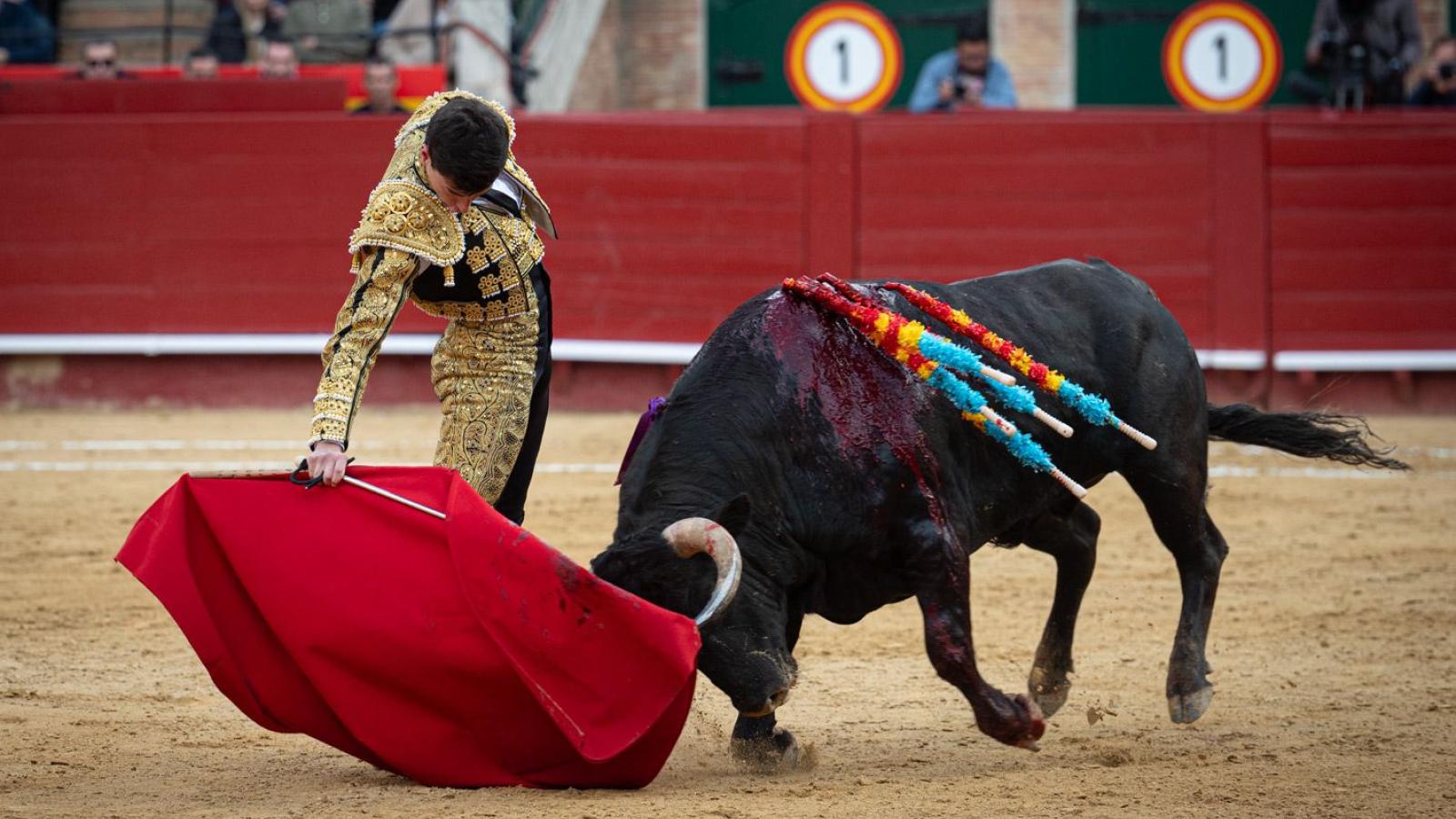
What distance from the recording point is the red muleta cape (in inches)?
114

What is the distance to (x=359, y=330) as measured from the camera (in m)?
2.95

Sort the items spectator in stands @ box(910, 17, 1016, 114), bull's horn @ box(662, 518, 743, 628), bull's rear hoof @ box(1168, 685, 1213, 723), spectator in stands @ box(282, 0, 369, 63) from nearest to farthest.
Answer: bull's horn @ box(662, 518, 743, 628) < bull's rear hoof @ box(1168, 685, 1213, 723) < spectator in stands @ box(910, 17, 1016, 114) < spectator in stands @ box(282, 0, 369, 63)

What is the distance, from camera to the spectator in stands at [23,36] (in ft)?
31.5

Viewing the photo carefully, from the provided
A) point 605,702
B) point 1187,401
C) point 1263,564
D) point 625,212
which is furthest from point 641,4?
point 605,702

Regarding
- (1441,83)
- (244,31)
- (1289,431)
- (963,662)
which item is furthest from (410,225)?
(244,31)

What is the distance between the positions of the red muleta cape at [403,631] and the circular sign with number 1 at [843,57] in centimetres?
648

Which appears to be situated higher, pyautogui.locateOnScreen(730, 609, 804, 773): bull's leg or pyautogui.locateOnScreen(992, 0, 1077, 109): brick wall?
pyautogui.locateOnScreen(992, 0, 1077, 109): brick wall

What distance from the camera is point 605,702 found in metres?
2.89

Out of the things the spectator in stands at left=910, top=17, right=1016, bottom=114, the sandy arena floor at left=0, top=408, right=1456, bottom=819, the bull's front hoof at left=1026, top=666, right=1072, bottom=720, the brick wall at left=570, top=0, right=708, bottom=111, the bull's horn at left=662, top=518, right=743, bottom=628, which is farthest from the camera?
the brick wall at left=570, top=0, right=708, bottom=111

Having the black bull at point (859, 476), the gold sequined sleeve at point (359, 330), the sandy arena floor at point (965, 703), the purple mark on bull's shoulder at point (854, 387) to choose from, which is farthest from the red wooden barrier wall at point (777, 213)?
the gold sequined sleeve at point (359, 330)

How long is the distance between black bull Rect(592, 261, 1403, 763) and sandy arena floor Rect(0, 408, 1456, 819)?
181 mm

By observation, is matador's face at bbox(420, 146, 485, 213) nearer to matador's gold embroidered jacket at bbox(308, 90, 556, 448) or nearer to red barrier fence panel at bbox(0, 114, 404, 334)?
matador's gold embroidered jacket at bbox(308, 90, 556, 448)

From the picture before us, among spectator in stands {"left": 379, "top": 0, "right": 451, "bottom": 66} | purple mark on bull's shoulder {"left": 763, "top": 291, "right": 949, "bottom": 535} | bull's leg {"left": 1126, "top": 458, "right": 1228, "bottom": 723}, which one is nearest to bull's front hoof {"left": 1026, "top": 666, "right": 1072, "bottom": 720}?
bull's leg {"left": 1126, "top": 458, "right": 1228, "bottom": 723}

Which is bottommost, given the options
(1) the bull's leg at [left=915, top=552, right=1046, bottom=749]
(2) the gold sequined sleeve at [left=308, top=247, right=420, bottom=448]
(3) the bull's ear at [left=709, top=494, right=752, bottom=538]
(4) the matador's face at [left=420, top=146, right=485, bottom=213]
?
(1) the bull's leg at [left=915, top=552, right=1046, bottom=749]
